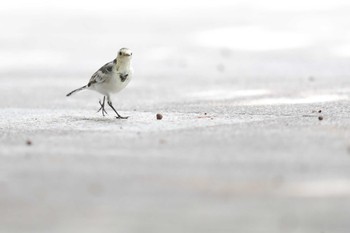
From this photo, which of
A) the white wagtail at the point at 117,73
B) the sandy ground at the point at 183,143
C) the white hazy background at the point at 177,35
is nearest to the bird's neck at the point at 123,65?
the white wagtail at the point at 117,73

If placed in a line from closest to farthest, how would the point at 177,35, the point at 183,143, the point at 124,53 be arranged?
the point at 183,143, the point at 124,53, the point at 177,35

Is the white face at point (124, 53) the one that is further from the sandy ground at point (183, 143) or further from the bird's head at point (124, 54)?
the sandy ground at point (183, 143)

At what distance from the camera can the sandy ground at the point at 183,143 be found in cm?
456

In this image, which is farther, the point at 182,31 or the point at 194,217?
the point at 182,31

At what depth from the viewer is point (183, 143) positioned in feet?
21.0

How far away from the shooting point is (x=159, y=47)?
534 inches

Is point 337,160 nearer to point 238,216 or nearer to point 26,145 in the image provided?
point 238,216

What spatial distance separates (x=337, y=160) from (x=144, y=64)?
21.7 feet

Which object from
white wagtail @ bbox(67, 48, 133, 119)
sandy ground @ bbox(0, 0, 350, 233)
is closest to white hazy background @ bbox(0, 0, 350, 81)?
sandy ground @ bbox(0, 0, 350, 233)

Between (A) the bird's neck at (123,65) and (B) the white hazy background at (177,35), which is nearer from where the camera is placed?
(A) the bird's neck at (123,65)

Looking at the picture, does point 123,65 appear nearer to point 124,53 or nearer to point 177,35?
point 124,53

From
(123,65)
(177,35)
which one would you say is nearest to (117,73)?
(123,65)

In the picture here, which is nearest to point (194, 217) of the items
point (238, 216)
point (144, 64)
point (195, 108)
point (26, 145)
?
point (238, 216)

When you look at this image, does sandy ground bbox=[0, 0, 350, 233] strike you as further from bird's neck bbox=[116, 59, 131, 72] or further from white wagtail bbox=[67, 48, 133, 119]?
bird's neck bbox=[116, 59, 131, 72]
